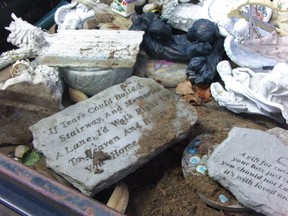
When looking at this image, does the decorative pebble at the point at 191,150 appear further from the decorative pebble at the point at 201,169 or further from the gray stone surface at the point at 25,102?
the gray stone surface at the point at 25,102

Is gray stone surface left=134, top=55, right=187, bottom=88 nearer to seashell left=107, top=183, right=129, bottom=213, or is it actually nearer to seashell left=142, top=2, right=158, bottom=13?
seashell left=142, top=2, right=158, bottom=13

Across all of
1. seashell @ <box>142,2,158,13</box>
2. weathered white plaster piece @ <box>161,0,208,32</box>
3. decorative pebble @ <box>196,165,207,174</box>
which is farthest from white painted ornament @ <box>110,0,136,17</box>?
decorative pebble @ <box>196,165,207,174</box>

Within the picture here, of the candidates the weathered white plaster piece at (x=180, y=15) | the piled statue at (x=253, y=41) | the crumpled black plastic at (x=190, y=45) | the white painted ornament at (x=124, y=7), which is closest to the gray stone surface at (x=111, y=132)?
the crumpled black plastic at (x=190, y=45)

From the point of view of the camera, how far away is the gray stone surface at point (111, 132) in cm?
121

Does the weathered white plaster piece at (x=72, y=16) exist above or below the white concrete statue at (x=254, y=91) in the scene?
above

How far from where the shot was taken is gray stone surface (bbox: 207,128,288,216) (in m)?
1.16

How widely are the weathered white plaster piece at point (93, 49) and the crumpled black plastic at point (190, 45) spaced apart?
A: 3.0 inches

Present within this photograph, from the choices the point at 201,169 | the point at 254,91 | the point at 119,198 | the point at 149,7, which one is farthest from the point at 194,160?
the point at 149,7

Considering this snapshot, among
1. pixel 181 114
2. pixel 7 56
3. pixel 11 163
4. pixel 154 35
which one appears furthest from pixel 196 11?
pixel 11 163

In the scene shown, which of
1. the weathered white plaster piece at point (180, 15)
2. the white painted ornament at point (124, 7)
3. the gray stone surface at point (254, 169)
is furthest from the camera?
the white painted ornament at point (124, 7)

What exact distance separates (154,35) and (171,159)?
0.59 meters

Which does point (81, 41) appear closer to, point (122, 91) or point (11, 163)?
point (122, 91)

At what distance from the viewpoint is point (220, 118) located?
1.57 metres

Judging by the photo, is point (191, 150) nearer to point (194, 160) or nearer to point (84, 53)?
point (194, 160)
